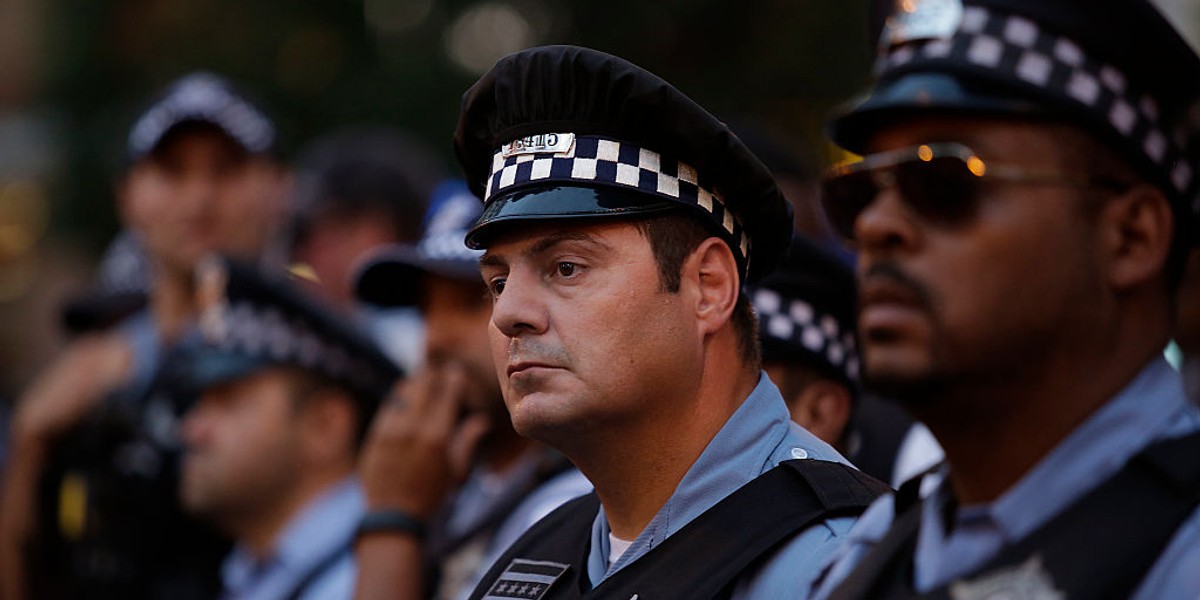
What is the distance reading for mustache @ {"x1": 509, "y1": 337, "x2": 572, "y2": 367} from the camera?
10.5ft

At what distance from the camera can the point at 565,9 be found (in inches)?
432

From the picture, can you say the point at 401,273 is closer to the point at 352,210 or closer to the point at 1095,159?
the point at 352,210

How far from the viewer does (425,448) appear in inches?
201

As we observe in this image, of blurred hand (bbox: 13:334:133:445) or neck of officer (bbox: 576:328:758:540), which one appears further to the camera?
blurred hand (bbox: 13:334:133:445)

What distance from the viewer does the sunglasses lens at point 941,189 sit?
2379 millimetres

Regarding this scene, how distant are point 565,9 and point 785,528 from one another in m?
8.26

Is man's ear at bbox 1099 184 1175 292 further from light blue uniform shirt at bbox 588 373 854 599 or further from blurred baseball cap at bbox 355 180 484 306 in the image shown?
blurred baseball cap at bbox 355 180 484 306

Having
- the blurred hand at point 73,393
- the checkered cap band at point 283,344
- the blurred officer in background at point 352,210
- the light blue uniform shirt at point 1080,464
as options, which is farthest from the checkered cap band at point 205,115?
the light blue uniform shirt at point 1080,464

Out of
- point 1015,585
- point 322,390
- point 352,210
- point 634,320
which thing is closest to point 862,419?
point 634,320

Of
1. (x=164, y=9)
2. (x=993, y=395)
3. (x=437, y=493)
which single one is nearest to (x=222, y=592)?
(x=437, y=493)

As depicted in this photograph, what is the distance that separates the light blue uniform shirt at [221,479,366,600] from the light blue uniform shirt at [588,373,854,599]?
2422mm

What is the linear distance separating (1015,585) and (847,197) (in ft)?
2.29

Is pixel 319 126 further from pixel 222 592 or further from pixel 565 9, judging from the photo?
pixel 222 592

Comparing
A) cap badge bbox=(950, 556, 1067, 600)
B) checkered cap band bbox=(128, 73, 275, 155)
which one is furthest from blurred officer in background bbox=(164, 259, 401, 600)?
cap badge bbox=(950, 556, 1067, 600)
